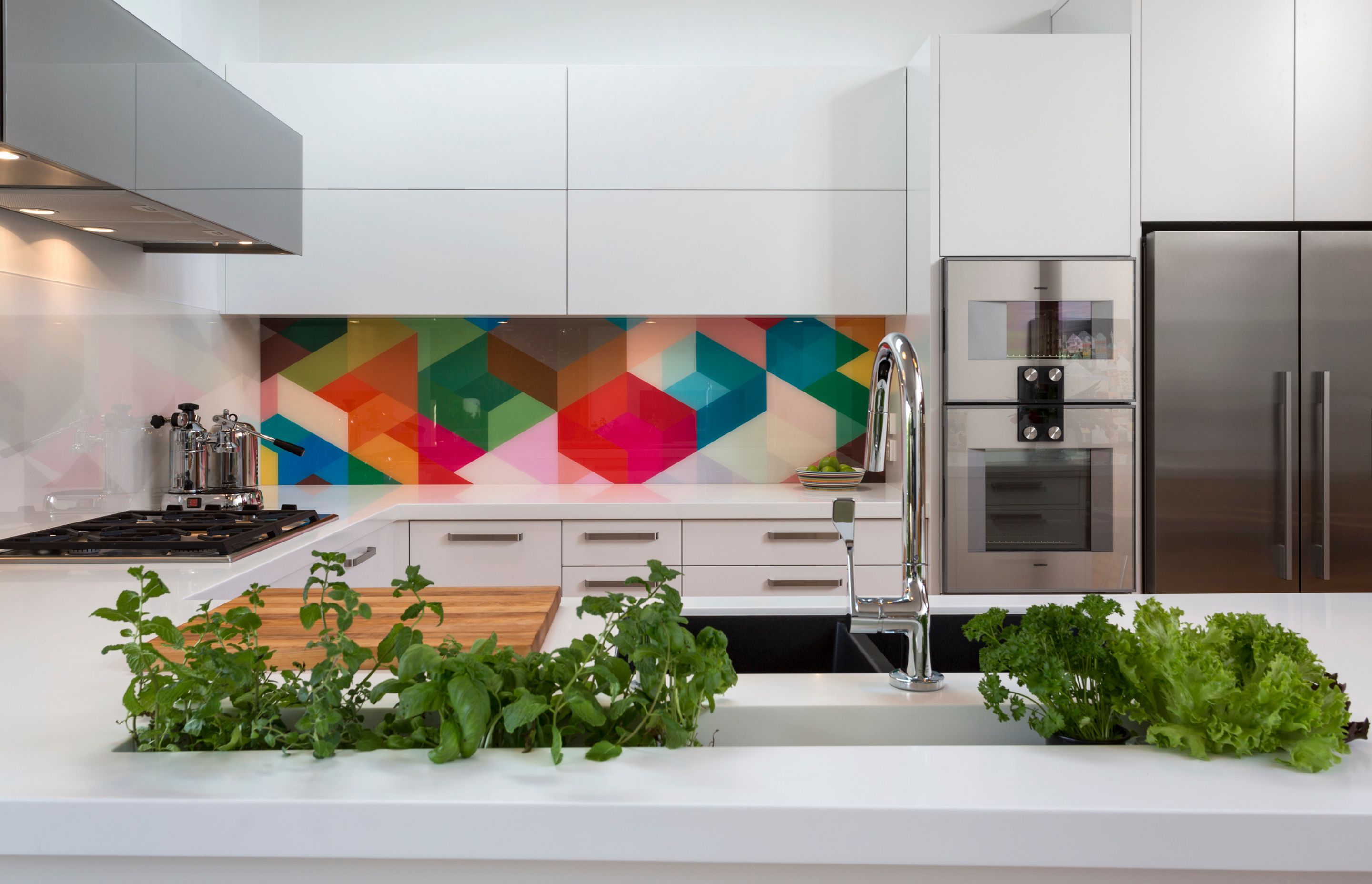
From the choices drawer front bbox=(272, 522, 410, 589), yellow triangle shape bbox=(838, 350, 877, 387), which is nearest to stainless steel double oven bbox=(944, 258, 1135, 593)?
yellow triangle shape bbox=(838, 350, 877, 387)

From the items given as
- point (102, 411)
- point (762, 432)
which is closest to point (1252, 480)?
point (762, 432)

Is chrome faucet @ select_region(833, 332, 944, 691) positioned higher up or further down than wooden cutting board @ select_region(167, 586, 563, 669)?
higher up

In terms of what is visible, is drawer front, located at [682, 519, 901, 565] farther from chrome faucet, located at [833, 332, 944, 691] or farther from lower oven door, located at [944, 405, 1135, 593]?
chrome faucet, located at [833, 332, 944, 691]

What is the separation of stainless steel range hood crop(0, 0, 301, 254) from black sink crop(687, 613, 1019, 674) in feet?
4.38

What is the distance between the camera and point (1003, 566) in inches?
Result: 112

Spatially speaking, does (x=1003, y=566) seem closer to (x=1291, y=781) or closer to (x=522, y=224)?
(x=522, y=224)

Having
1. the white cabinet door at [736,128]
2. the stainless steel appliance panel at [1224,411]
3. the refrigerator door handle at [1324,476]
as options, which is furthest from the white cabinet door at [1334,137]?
the white cabinet door at [736,128]

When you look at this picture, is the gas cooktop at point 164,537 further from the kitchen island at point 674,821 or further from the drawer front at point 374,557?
the kitchen island at point 674,821

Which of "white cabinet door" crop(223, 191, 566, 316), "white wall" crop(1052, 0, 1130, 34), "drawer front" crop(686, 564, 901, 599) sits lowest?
"drawer front" crop(686, 564, 901, 599)

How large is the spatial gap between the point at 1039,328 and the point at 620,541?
143 centimetres

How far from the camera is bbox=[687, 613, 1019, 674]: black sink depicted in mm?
1438

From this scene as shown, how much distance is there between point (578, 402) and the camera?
11.6ft

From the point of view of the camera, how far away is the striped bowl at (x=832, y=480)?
3195 mm

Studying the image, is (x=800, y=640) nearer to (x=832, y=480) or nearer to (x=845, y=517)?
(x=845, y=517)
